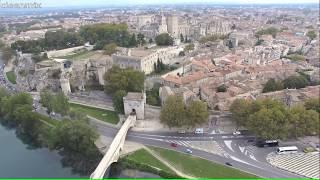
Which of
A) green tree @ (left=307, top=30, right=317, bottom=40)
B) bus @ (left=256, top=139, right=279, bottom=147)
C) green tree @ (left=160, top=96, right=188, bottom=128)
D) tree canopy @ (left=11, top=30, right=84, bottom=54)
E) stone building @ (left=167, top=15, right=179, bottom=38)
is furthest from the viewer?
stone building @ (left=167, top=15, right=179, bottom=38)

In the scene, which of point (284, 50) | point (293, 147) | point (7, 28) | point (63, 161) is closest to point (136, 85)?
point (63, 161)

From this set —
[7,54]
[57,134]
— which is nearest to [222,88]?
[57,134]

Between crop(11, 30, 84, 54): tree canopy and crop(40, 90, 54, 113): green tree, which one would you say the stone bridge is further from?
crop(11, 30, 84, 54): tree canopy

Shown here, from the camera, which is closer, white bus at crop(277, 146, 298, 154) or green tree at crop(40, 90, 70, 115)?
white bus at crop(277, 146, 298, 154)

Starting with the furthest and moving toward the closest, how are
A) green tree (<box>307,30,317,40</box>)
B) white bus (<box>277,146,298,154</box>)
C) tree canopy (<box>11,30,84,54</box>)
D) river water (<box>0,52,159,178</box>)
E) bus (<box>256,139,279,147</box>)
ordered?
green tree (<box>307,30,317,40</box>) < tree canopy (<box>11,30,84,54</box>) < bus (<box>256,139,279,147</box>) < white bus (<box>277,146,298,154</box>) < river water (<box>0,52,159,178</box>)

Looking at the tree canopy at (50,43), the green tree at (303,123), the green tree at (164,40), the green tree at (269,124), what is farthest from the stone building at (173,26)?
the green tree at (303,123)

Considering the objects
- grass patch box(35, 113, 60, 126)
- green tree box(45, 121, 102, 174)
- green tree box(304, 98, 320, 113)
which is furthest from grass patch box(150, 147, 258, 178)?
grass patch box(35, 113, 60, 126)

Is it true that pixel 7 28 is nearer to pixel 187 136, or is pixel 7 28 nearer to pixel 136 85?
pixel 136 85
